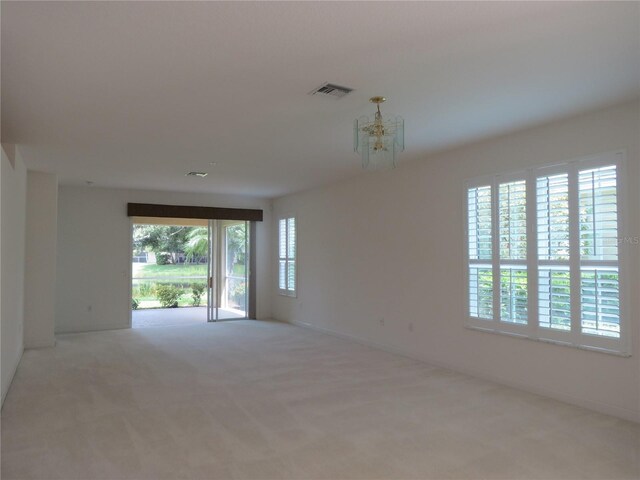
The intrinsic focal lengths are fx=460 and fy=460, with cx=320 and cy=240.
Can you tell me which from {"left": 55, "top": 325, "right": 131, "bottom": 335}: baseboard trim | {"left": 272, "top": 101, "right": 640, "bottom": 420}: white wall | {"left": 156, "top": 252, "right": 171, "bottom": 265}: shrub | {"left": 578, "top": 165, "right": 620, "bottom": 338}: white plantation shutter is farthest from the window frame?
{"left": 156, "top": 252, "right": 171, "bottom": 265}: shrub

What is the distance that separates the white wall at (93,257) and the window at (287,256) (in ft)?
8.19

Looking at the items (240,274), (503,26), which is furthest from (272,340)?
(503,26)

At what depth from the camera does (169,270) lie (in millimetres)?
13180

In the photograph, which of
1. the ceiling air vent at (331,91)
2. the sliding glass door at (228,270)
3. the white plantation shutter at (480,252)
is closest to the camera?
the ceiling air vent at (331,91)

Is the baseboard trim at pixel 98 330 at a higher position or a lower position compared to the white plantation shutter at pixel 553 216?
lower

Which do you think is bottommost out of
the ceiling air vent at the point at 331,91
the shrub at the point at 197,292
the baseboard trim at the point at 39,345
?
the baseboard trim at the point at 39,345

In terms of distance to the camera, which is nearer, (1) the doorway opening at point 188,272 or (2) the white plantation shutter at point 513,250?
(2) the white plantation shutter at point 513,250

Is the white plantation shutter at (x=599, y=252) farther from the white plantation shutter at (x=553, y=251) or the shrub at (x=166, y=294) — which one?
the shrub at (x=166, y=294)

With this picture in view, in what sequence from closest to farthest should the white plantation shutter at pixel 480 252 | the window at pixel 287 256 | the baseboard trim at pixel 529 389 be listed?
the baseboard trim at pixel 529 389 → the white plantation shutter at pixel 480 252 → the window at pixel 287 256

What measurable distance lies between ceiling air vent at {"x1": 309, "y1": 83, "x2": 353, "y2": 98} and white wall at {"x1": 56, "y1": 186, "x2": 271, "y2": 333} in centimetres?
593

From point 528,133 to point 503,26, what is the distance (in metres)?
2.25

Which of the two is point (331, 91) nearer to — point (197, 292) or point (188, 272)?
point (197, 292)

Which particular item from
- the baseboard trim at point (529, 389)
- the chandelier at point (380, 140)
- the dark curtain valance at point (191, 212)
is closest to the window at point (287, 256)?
the dark curtain valance at point (191, 212)

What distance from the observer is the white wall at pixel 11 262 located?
405 centimetres
